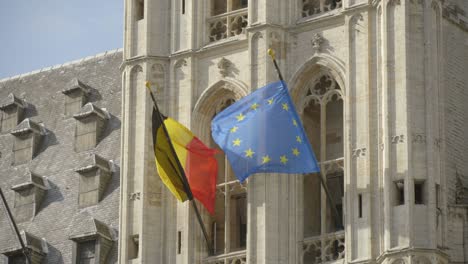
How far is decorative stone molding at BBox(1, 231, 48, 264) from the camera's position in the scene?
5794 centimetres

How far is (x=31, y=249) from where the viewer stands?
190 ft

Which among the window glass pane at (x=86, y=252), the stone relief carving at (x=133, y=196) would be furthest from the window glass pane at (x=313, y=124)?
the window glass pane at (x=86, y=252)

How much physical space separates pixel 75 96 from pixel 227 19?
7.32 m

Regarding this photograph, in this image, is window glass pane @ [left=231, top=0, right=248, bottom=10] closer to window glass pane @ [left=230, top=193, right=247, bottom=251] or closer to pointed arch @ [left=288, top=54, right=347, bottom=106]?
pointed arch @ [left=288, top=54, right=347, bottom=106]

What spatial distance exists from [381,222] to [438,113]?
268cm

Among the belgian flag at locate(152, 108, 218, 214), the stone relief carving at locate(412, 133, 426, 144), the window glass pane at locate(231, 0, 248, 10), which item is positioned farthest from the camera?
the window glass pane at locate(231, 0, 248, 10)

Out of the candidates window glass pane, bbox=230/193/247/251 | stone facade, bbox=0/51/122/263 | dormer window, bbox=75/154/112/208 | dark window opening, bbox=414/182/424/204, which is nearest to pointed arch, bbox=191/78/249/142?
window glass pane, bbox=230/193/247/251

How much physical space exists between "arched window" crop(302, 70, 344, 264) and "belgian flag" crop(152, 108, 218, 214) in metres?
2.18

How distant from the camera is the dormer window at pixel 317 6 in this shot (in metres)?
54.6

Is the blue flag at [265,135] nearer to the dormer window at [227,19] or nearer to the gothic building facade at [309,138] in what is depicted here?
the gothic building facade at [309,138]

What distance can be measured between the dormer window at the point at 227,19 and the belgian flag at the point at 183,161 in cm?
263

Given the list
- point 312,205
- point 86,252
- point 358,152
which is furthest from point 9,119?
point 358,152

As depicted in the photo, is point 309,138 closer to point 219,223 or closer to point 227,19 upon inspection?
point 219,223

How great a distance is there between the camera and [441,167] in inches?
2026
